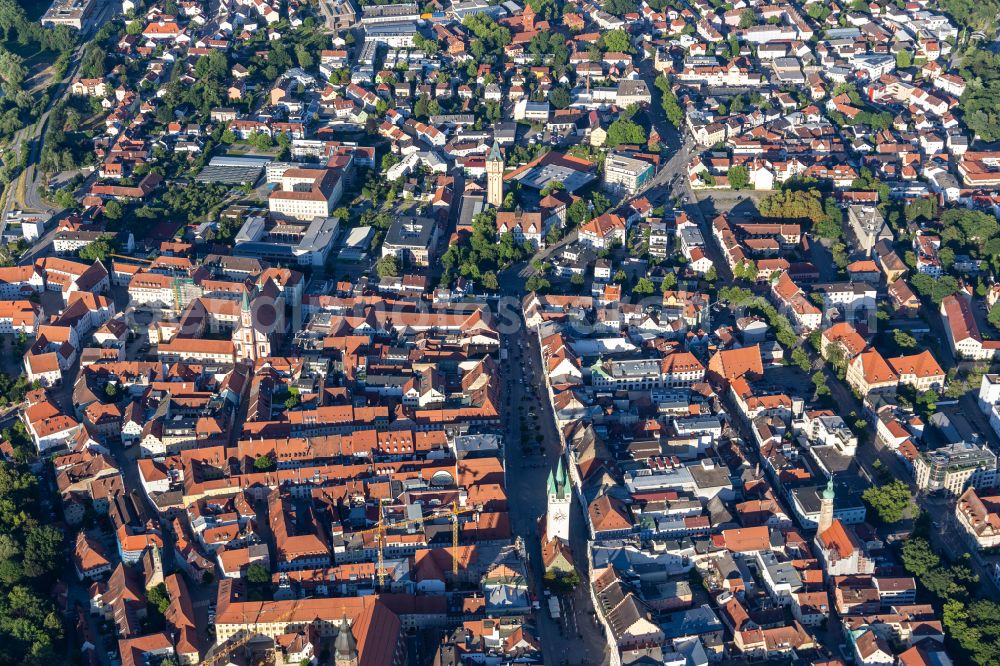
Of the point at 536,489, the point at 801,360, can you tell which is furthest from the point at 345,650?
the point at 801,360

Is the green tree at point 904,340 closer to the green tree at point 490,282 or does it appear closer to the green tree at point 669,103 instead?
the green tree at point 490,282

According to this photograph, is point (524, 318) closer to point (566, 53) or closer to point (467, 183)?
point (467, 183)

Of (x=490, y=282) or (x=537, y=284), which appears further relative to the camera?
(x=490, y=282)

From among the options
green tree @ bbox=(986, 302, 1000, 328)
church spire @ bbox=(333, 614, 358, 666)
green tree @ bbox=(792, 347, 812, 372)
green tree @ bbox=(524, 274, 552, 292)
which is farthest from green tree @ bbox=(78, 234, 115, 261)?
green tree @ bbox=(986, 302, 1000, 328)

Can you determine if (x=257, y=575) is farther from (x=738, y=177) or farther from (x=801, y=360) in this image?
(x=738, y=177)

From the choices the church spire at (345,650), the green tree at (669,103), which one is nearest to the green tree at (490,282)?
the green tree at (669,103)

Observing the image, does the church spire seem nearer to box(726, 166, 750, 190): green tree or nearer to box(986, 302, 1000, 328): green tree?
box(986, 302, 1000, 328): green tree

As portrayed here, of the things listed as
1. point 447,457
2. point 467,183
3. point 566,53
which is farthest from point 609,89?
point 447,457
